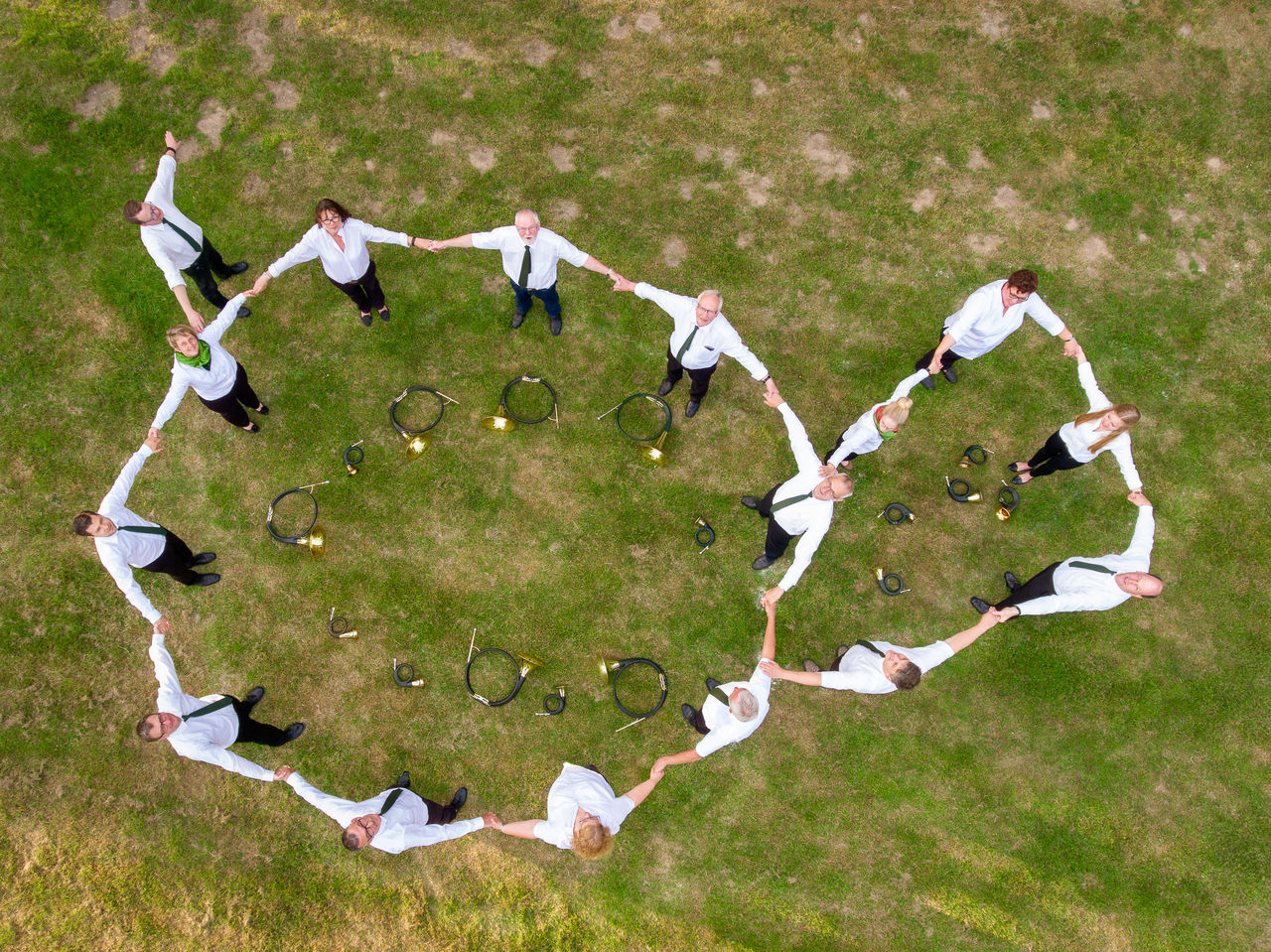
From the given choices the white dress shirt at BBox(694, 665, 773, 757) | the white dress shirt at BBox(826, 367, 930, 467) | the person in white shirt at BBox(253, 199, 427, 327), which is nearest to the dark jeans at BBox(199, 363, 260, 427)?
the person in white shirt at BBox(253, 199, 427, 327)

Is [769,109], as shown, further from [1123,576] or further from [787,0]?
[1123,576]

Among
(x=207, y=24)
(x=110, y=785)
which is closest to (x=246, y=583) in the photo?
(x=110, y=785)

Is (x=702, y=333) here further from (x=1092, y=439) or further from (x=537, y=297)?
(x=1092, y=439)

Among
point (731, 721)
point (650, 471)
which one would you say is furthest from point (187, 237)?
point (731, 721)

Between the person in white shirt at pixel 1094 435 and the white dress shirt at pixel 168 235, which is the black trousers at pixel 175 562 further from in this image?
the person in white shirt at pixel 1094 435

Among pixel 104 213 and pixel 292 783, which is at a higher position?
pixel 104 213

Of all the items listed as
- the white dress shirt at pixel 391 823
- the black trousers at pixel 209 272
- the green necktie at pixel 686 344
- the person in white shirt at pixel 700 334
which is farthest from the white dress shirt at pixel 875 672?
the black trousers at pixel 209 272
